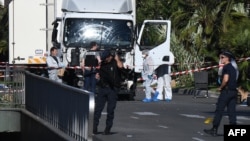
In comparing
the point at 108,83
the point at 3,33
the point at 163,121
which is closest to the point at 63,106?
the point at 108,83

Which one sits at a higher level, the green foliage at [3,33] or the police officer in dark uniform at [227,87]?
the green foliage at [3,33]

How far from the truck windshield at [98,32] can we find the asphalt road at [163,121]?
2078 millimetres

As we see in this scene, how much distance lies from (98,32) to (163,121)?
8.33 metres

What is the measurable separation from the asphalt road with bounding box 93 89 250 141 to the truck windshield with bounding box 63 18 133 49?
6.82 ft

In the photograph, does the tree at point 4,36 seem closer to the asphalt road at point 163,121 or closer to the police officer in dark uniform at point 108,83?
the asphalt road at point 163,121

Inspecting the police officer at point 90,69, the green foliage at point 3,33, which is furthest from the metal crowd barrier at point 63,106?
the green foliage at point 3,33

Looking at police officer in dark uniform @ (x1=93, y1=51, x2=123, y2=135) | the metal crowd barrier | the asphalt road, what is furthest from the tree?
police officer in dark uniform @ (x1=93, y1=51, x2=123, y2=135)

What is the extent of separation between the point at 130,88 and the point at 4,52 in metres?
25.9

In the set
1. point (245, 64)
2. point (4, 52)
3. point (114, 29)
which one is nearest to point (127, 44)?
point (114, 29)

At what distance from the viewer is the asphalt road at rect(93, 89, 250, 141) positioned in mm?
18172

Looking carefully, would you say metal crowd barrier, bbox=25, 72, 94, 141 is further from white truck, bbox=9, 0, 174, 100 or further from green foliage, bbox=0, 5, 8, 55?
green foliage, bbox=0, 5, 8, 55

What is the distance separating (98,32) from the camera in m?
29.4

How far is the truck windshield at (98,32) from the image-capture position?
96.2ft

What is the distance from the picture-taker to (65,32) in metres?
29.5
